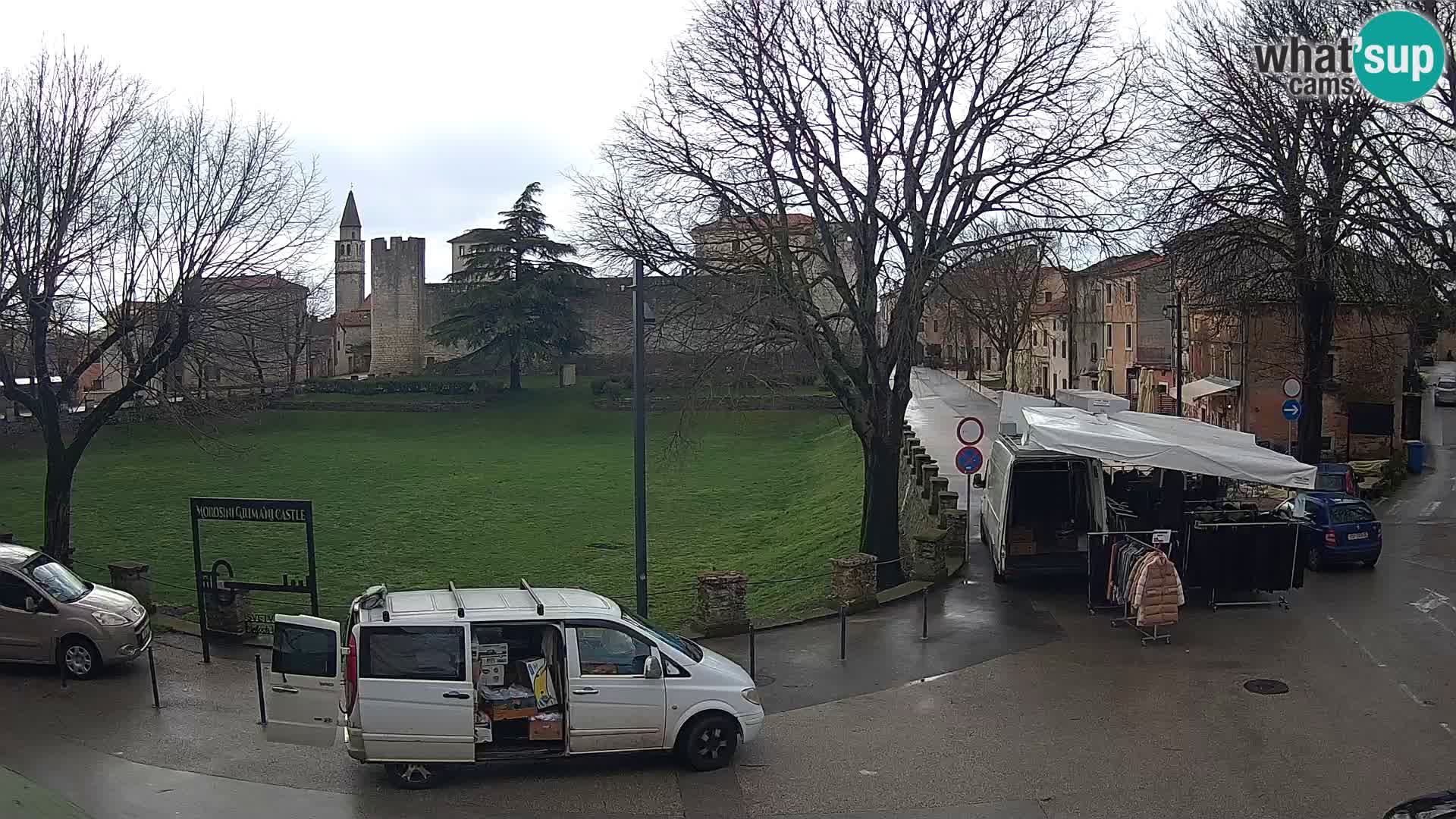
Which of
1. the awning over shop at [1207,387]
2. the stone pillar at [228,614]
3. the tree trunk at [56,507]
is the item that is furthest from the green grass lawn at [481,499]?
the awning over shop at [1207,387]

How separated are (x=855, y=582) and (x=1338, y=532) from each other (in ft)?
25.7

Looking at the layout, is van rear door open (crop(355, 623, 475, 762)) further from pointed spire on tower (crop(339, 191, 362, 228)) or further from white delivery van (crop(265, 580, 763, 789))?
pointed spire on tower (crop(339, 191, 362, 228))

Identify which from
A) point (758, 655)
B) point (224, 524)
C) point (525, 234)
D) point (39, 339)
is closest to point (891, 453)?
point (758, 655)

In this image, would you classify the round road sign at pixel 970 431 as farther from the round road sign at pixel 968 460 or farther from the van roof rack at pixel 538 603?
the van roof rack at pixel 538 603

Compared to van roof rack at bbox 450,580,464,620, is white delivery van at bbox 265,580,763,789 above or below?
below

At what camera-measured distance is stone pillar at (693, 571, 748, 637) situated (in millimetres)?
A: 15312

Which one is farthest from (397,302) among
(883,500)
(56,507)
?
(883,500)

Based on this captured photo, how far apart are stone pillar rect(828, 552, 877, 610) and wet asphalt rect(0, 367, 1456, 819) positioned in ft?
2.13

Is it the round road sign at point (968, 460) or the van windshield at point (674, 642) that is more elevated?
the round road sign at point (968, 460)

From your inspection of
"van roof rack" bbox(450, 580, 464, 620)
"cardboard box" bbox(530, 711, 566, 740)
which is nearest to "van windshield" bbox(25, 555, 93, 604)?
"van roof rack" bbox(450, 580, 464, 620)

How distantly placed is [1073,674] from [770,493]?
74.0 ft

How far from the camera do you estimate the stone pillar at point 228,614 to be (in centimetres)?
1564

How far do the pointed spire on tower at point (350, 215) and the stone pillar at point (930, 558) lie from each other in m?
103

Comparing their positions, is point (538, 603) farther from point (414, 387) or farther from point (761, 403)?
point (414, 387)
